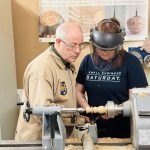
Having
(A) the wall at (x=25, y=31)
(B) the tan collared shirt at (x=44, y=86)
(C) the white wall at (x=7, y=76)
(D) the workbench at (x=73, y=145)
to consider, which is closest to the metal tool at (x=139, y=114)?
(D) the workbench at (x=73, y=145)

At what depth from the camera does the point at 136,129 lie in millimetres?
1073

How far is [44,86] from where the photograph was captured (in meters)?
1.52

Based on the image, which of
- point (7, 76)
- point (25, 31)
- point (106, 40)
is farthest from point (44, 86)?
point (25, 31)

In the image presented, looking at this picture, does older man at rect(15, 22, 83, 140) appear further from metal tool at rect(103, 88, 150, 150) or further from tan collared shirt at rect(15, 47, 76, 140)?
metal tool at rect(103, 88, 150, 150)

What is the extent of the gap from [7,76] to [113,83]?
0.90 m

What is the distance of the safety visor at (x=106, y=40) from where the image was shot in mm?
1798

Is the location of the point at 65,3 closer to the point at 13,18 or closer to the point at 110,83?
the point at 13,18

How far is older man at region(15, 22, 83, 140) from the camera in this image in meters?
1.53

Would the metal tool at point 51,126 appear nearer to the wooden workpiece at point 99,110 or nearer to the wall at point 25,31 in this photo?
the wooden workpiece at point 99,110

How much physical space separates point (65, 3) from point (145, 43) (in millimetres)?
737

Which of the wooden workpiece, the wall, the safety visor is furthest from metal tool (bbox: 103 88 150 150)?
the wall

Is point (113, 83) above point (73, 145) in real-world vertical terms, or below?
above

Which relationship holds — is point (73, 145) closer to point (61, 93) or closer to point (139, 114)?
point (139, 114)

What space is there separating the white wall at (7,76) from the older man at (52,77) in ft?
2.19
